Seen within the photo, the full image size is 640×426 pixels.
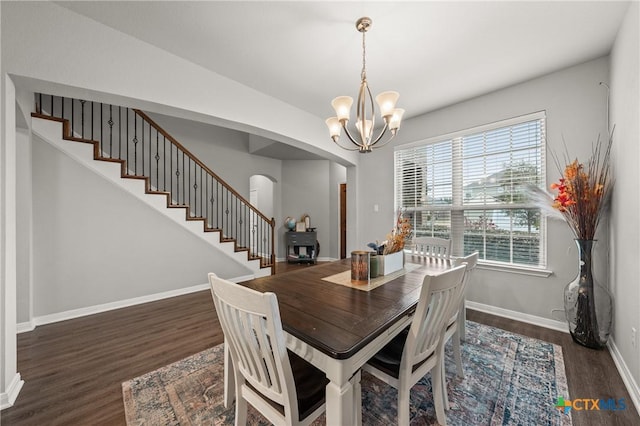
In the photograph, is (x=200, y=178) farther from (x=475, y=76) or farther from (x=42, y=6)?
(x=475, y=76)

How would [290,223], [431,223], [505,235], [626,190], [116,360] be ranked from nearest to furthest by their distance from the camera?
[626,190], [116,360], [505,235], [431,223], [290,223]

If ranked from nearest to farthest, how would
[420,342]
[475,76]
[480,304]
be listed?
[420,342] < [475,76] < [480,304]

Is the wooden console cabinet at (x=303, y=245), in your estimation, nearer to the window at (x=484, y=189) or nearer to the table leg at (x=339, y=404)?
the window at (x=484, y=189)

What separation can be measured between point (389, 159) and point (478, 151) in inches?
50.0

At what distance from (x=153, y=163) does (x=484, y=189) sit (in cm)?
541

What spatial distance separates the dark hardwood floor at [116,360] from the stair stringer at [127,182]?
1.28 meters

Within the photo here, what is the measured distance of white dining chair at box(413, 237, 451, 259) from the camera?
2627 millimetres

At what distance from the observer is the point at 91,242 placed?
10.3ft

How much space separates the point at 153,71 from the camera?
2174mm

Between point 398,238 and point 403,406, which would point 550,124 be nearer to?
point 398,238

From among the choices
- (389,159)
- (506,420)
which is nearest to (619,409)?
(506,420)

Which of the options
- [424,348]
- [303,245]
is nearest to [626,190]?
[424,348]

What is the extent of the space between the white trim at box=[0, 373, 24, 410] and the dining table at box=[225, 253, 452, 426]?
1426 millimetres

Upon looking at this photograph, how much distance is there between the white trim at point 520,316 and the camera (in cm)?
253
